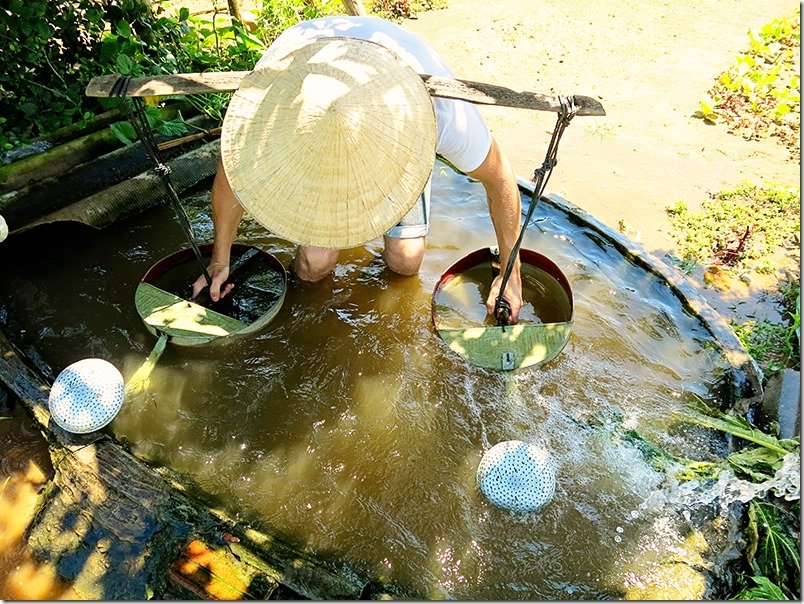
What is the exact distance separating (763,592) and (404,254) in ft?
8.39

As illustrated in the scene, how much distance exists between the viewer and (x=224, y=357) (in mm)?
3279

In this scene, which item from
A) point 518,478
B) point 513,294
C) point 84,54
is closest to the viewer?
point 518,478

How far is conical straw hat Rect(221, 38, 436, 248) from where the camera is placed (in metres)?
2.18

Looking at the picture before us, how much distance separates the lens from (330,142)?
2.17 metres

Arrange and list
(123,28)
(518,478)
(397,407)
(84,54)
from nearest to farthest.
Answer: (518,478) → (397,407) → (123,28) → (84,54)

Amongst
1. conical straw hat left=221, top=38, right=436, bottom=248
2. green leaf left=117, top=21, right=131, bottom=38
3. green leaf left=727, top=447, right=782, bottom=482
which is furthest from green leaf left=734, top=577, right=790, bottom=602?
green leaf left=117, top=21, right=131, bottom=38

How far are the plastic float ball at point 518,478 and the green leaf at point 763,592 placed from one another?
0.81 meters

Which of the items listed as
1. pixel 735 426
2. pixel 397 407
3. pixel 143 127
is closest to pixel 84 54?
pixel 143 127

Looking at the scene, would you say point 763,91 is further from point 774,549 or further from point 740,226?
point 774,549

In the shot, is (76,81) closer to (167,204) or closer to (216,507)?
(167,204)

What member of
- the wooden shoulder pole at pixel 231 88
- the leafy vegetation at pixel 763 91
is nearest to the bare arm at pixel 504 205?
the wooden shoulder pole at pixel 231 88

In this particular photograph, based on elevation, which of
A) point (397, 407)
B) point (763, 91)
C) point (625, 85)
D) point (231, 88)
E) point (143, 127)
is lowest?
point (397, 407)

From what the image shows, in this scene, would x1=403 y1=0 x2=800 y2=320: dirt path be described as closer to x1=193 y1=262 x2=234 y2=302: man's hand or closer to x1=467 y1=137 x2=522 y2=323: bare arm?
x1=467 y1=137 x2=522 y2=323: bare arm

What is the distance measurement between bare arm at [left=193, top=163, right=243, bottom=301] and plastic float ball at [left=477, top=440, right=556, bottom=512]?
191 centimetres
